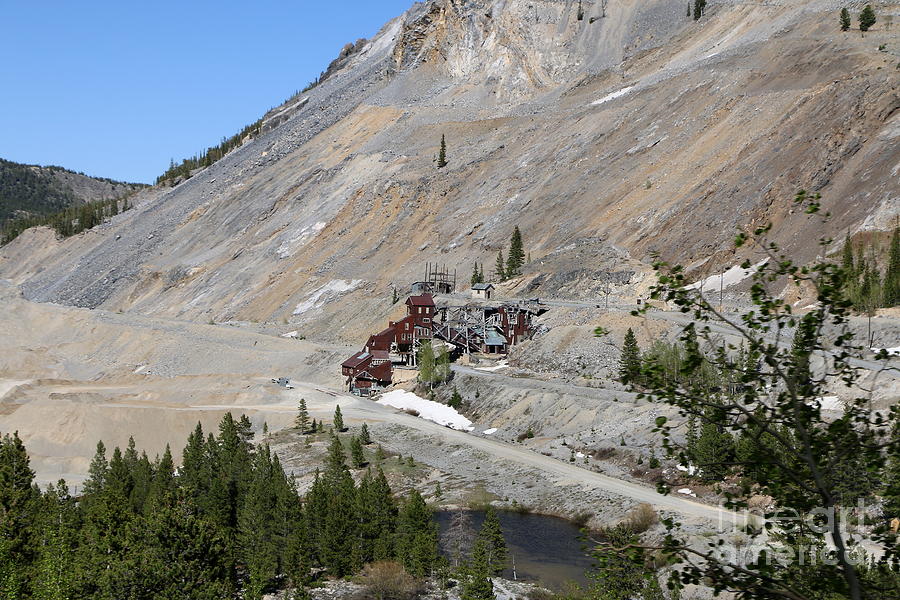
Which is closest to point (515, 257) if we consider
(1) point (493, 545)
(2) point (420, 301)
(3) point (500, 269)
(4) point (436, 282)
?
(3) point (500, 269)

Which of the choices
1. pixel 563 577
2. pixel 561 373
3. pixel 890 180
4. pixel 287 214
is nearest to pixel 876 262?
pixel 890 180

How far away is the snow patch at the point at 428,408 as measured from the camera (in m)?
67.9

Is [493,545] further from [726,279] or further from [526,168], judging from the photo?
[526,168]

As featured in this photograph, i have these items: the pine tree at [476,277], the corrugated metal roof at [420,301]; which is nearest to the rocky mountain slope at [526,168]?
the pine tree at [476,277]

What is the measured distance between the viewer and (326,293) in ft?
364

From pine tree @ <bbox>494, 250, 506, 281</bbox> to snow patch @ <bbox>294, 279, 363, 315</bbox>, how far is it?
2224cm

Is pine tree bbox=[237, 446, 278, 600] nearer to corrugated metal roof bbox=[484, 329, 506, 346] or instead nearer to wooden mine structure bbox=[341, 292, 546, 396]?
wooden mine structure bbox=[341, 292, 546, 396]

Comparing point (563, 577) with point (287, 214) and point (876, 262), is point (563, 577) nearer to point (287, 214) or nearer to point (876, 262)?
point (876, 262)

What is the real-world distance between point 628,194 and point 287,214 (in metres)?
65.5

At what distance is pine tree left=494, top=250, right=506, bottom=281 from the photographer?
302 feet

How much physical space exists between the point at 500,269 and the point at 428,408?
24.4 m

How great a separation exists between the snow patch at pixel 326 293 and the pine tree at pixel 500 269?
73.0ft

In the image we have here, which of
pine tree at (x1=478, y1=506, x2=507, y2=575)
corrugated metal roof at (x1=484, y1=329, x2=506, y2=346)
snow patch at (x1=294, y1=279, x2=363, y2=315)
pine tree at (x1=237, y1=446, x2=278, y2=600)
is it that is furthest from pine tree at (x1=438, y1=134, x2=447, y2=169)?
pine tree at (x1=478, y1=506, x2=507, y2=575)

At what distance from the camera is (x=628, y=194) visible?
95.0m
